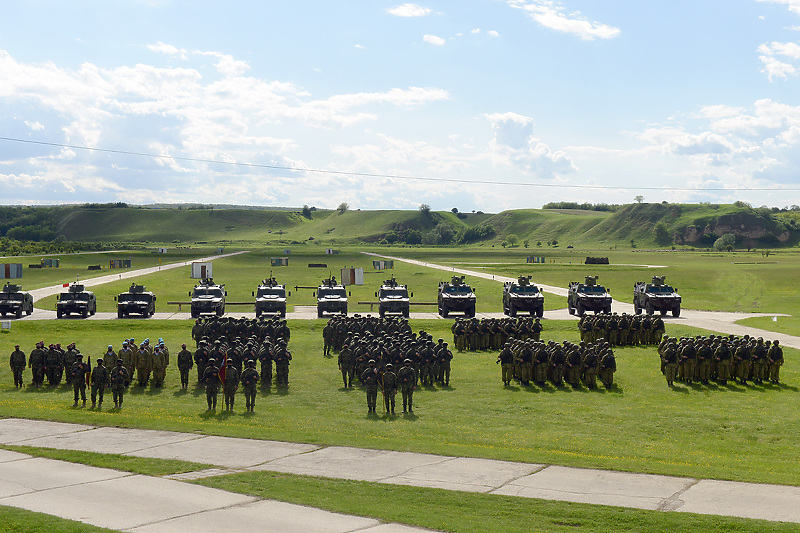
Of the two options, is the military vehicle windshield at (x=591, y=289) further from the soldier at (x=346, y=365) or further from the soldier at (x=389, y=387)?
the soldier at (x=389, y=387)

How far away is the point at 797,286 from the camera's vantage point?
61156 mm

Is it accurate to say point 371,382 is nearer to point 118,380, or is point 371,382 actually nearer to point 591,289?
point 118,380

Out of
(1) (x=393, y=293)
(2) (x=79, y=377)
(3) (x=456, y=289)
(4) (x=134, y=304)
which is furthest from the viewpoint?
(3) (x=456, y=289)

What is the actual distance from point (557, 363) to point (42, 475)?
14.4 m

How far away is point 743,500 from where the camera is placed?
11.4 m

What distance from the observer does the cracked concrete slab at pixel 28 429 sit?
15.5 meters

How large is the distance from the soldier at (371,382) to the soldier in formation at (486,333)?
37.0 feet

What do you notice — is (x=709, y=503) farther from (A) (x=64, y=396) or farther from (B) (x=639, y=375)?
(A) (x=64, y=396)

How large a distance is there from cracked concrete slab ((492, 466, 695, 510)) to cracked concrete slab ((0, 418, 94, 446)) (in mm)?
9691

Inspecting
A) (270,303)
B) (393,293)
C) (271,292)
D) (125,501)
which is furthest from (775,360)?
(271,292)

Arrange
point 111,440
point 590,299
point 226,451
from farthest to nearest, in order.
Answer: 1. point 590,299
2. point 111,440
3. point 226,451

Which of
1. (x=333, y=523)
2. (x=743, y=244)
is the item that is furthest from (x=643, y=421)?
(x=743, y=244)

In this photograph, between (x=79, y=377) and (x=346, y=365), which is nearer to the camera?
(x=79, y=377)

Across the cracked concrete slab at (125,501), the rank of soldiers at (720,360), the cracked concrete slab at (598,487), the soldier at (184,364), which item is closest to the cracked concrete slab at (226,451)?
the cracked concrete slab at (125,501)
